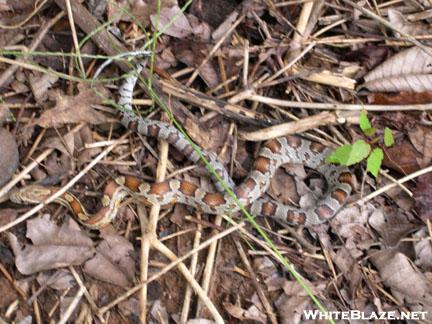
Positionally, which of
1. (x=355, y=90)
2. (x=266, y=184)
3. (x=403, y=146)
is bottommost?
(x=266, y=184)

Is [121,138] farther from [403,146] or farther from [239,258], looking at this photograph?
[403,146]

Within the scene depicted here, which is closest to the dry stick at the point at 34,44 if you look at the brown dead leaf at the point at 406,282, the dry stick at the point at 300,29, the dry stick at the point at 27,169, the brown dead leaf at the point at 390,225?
the dry stick at the point at 27,169

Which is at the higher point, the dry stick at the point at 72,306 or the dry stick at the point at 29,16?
the dry stick at the point at 29,16

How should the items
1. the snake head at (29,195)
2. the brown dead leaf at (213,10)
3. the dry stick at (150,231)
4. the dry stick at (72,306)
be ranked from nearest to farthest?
the dry stick at (72,306), the dry stick at (150,231), the snake head at (29,195), the brown dead leaf at (213,10)

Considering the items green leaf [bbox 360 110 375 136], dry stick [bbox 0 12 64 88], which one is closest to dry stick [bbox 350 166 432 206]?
green leaf [bbox 360 110 375 136]

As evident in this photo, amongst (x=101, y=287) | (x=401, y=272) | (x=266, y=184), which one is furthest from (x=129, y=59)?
(x=401, y=272)

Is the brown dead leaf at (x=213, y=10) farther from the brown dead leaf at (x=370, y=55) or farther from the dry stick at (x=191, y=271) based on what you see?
the dry stick at (x=191, y=271)

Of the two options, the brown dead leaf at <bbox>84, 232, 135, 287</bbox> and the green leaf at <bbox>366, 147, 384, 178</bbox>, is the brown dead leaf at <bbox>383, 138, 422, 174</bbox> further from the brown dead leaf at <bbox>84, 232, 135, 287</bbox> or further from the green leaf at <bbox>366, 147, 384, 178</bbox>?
the brown dead leaf at <bbox>84, 232, 135, 287</bbox>
